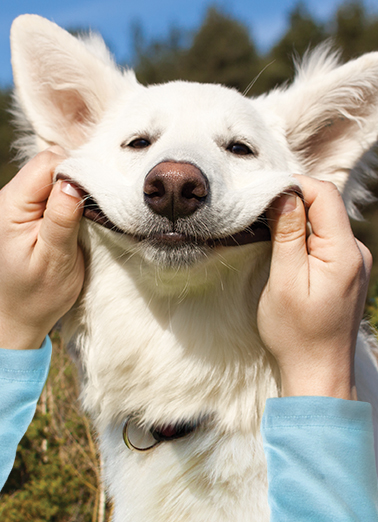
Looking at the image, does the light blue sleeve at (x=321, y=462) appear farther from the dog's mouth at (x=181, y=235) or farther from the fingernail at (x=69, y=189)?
the fingernail at (x=69, y=189)

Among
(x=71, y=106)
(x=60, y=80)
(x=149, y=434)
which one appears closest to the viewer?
(x=149, y=434)

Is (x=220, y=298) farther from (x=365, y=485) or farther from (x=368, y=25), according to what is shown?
(x=368, y=25)

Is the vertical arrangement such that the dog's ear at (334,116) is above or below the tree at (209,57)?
above

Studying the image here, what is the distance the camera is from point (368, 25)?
21.8 meters

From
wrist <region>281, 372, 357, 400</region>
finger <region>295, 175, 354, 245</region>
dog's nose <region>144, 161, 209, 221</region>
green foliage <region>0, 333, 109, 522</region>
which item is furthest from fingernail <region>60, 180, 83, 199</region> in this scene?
green foliage <region>0, 333, 109, 522</region>

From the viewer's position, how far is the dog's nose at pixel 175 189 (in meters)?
1.63

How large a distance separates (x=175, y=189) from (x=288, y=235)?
1.42ft

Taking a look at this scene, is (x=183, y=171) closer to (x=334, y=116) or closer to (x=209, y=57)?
(x=334, y=116)

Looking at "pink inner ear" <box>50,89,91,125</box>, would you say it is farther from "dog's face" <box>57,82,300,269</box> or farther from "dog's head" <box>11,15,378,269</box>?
"dog's face" <box>57,82,300,269</box>

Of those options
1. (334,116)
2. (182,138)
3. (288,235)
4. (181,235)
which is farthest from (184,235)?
(334,116)

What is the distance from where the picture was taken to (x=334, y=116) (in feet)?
8.06

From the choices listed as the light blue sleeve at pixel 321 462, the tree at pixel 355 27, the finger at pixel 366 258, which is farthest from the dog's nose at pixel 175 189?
the tree at pixel 355 27

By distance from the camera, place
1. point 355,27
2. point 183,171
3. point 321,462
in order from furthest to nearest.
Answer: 1. point 355,27
2. point 183,171
3. point 321,462

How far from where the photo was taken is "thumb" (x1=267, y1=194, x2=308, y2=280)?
1649 mm
